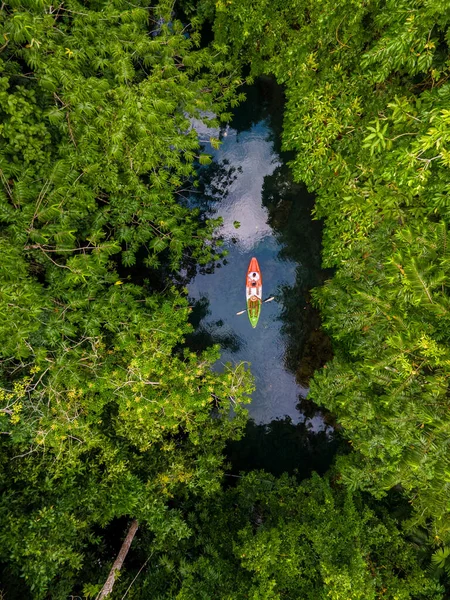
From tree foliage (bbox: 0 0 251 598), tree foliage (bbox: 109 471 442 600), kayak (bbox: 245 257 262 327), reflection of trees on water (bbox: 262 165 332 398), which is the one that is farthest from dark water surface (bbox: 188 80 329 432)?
tree foliage (bbox: 109 471 442 600)

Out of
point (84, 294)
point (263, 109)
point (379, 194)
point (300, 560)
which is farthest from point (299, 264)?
point (300, 560)

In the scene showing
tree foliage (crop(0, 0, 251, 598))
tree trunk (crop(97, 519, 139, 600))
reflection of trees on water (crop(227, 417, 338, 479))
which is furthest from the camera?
reflection of trees on water (crop(227, 417, 338, 479))

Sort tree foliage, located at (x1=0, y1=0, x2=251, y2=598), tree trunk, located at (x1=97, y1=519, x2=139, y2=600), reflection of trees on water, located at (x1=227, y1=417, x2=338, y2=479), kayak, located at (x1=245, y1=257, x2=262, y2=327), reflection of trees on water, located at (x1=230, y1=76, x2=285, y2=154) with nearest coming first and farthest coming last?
tree foliage, located at (x1=0, y1=0, x2=251, y2=598) < tree trunk, located at (x1=97, y1=519, x2=139, y2=600) < reflection of trees on water, located at (x1=230, y1=76, x2=285, y2=154) < kayak, located at (x1=245, y1=257, x2=262, y2=327) < reflection of trees on water, located at (x1=227, y1=417, x2=338, y2=479)

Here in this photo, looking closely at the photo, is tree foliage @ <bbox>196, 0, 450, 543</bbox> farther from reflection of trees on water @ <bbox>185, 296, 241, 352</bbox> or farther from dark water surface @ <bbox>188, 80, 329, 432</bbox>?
reflection of trees on water @ <bbox>185, 296, 241, 352</bbox>

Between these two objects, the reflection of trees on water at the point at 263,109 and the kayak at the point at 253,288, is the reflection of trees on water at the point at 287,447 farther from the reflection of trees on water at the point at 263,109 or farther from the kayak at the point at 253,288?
the reflection of trees on water at the point at 263,109

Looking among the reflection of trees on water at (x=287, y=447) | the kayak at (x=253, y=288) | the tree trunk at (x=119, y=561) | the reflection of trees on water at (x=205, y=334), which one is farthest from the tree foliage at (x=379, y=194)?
the tree trunk at (x=119, y=561)

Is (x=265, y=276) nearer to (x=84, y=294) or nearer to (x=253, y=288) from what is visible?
(x=253, y=288)
